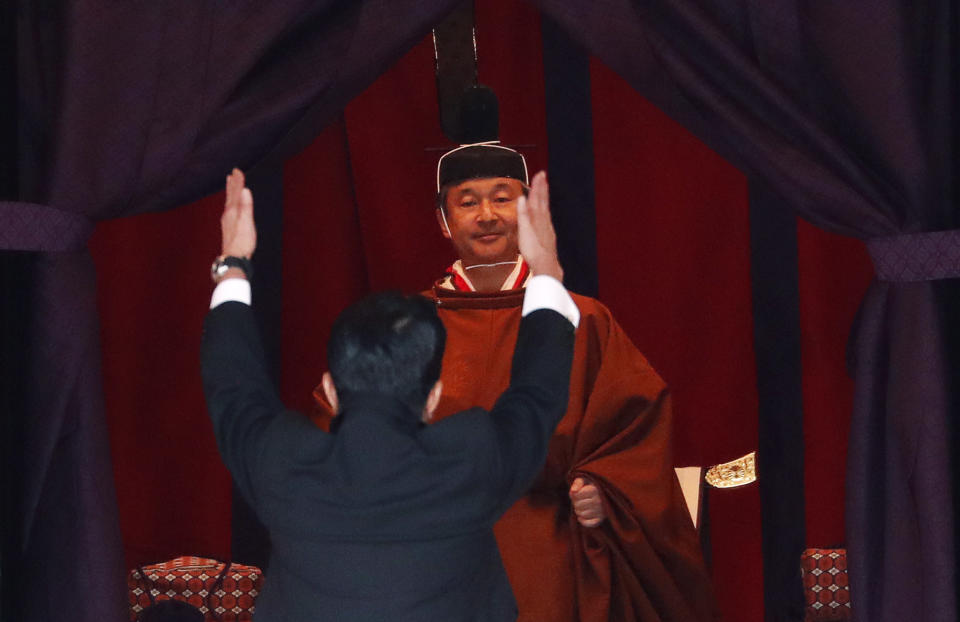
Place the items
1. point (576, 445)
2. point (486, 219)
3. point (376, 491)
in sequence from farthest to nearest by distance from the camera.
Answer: point (486, 219) → point (576, 445) → point (376, 491)

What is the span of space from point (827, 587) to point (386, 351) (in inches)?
71.5

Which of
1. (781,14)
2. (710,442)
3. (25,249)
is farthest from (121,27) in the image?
(710,442)

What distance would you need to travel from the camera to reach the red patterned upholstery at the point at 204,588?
3070 millimetres

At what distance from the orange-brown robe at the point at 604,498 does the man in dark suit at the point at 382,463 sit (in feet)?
2.31

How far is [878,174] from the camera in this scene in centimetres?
230

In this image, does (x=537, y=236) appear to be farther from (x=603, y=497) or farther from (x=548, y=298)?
(x=603, y=497)

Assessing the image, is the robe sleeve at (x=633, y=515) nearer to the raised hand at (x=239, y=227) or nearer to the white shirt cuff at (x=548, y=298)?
the white shirt cuff at (x=548, y=298)

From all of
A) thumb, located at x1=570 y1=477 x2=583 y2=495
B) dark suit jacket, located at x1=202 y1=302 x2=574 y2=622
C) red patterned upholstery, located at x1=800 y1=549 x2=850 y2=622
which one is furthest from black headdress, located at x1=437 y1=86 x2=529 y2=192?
red patterned upholstery, located at x1=800 y1=549 x2=850 y2=622

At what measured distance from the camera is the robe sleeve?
2.58 m

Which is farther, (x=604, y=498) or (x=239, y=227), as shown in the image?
(x=604, y=498)

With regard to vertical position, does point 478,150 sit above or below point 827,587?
above

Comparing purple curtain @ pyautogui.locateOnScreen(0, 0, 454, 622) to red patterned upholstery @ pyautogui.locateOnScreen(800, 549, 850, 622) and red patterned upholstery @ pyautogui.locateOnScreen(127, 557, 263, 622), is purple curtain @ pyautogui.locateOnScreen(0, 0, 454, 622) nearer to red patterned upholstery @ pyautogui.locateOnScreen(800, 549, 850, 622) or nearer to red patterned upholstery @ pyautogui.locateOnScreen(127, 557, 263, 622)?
red patterned upholstery @ pyautogui.locateOnScreen(127, 557, 263, 622)

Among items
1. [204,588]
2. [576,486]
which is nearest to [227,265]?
[576,486]

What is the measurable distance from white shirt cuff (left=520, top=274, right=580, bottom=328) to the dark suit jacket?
6.2 inches
